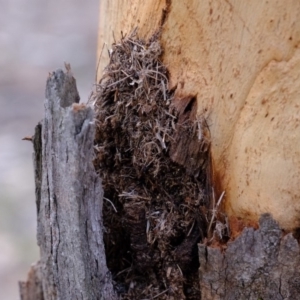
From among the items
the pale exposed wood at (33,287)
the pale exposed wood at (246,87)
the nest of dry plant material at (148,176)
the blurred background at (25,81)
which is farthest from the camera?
the blurred background at (25,81)

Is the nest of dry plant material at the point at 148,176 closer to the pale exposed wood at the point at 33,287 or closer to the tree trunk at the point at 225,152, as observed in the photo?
the tree trunk at the point at 225,152

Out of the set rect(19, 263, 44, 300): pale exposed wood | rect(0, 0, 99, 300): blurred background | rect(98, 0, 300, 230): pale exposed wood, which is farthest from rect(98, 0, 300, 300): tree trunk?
rect(0, 0, 99, 300): blurred background

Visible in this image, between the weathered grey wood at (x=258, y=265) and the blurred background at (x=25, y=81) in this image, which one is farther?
the blurred background at (x=25, y=81)

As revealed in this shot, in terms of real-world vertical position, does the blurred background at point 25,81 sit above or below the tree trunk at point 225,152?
above

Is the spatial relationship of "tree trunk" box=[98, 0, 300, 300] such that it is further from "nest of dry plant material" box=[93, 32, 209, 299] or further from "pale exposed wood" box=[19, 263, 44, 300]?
"pale exposed wood" box=[19, 263, 44, 300]

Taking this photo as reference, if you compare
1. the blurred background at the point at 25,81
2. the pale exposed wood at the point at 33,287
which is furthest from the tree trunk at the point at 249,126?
the blurred background at the point at 25,81
